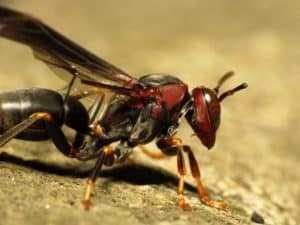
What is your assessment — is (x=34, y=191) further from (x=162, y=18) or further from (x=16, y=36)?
(x=162, y=18)

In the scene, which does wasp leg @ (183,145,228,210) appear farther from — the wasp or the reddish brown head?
the reddish brown head

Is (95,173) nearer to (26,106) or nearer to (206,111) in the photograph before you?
(26,106)

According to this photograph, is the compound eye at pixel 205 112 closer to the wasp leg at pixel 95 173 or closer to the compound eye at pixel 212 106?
the compound eye at pixel 212 106

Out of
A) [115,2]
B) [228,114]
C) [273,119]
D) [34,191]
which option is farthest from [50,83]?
[115,2]

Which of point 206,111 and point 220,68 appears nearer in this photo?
point 206,111

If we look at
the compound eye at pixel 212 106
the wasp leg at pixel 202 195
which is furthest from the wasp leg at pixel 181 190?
the compound eye at pixel 212 106

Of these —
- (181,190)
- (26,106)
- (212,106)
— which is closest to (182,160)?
(181,190)

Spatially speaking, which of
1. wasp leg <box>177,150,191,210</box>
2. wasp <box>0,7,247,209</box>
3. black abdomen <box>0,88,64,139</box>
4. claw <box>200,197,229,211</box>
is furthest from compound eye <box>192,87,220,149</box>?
black abdomen <box>0,88,64,139</box>
